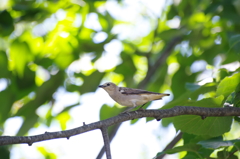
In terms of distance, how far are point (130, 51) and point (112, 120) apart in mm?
3617

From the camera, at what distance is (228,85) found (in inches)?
138

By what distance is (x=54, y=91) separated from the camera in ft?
19.3

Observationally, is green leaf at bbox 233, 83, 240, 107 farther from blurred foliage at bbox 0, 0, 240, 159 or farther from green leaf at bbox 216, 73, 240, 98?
blurred foliage at bbox 0, 0, 240, 159

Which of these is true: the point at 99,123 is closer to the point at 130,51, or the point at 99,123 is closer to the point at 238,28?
the point at 130,51

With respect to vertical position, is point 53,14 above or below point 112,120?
above

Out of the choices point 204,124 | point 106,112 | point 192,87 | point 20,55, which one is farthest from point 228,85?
point 20,55

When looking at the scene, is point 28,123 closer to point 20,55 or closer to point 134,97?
point 20,55

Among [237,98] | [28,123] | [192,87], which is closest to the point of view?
[237,98]

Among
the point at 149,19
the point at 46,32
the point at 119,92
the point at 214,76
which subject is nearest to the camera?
the point at 214,76

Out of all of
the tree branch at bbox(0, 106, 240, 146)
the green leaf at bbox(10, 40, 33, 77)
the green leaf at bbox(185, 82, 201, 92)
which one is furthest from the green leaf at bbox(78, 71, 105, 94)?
the tree branch at bbox(0, 106, 240, 146)

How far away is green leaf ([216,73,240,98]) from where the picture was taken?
3.47 metres

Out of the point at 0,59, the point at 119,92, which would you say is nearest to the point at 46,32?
the point at 0,59

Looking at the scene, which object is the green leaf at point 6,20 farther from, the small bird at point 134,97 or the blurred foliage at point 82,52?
the small bird at point 134,97

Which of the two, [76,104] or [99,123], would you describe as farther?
[76,104]
